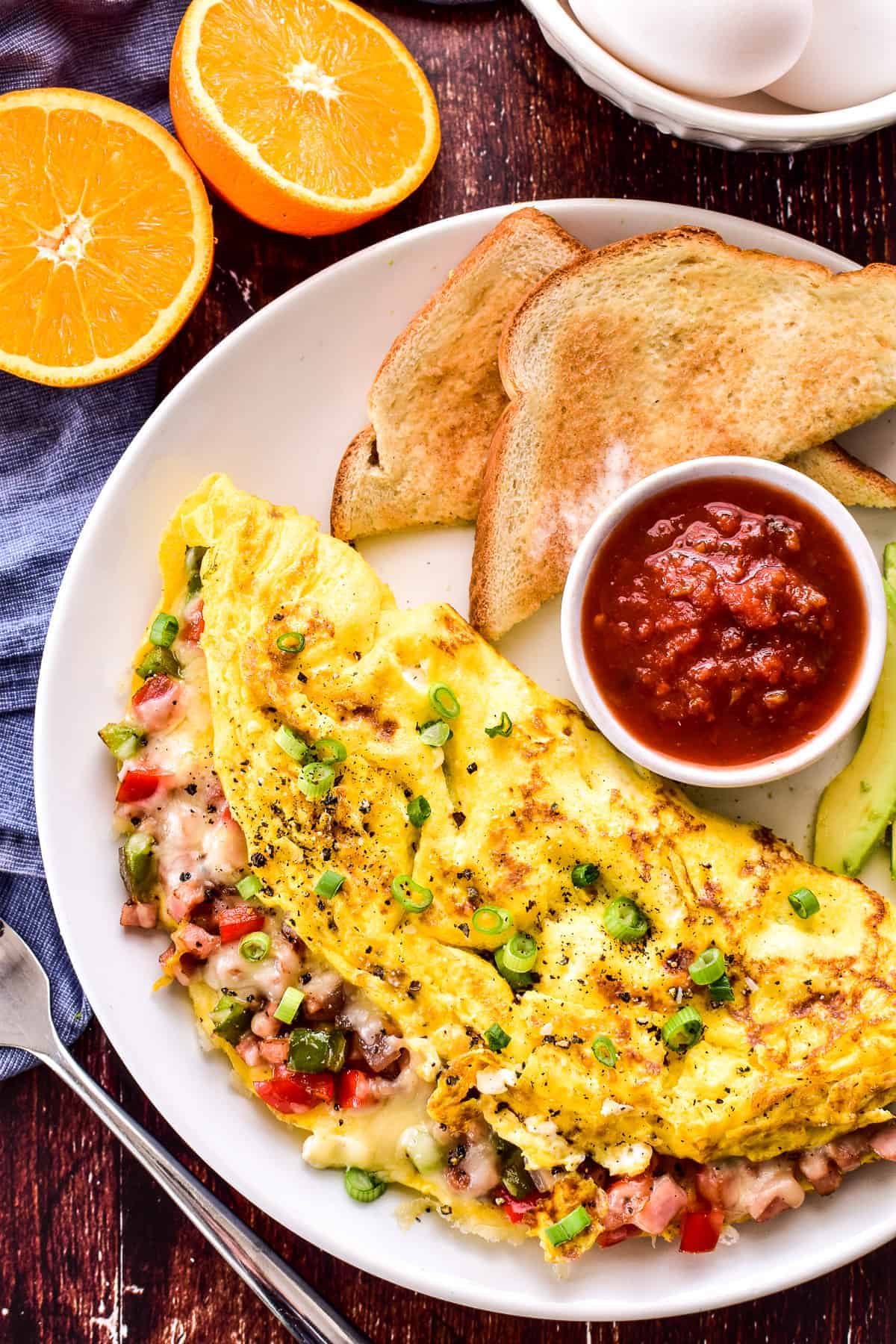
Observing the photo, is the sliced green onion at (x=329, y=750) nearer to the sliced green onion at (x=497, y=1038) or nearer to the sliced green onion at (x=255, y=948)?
the sliced green onion at (x=255, y=948)

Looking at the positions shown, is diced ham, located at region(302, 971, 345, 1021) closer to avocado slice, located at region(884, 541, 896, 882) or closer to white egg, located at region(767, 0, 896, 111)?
avocado slice, located at region(884, 541, 896, 882)

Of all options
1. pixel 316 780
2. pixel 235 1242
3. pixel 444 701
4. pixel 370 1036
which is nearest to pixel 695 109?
pixel 444 701

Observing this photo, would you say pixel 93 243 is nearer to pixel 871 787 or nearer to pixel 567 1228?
pixel 871 787

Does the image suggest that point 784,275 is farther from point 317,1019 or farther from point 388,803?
point 317,1019

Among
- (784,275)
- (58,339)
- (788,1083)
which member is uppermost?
(784,275)

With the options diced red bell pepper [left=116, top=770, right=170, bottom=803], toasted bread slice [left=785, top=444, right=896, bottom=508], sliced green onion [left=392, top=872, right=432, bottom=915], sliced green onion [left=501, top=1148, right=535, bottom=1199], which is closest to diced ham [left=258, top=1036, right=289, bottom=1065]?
sliced green onion [left=392, top=872, right=432, bottom=915]

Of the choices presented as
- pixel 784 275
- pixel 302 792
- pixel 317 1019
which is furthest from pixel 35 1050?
pixel 784 275
